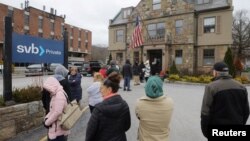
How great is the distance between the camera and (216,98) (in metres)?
4.01

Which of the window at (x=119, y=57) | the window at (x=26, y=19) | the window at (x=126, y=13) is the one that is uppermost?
the window at (x=26, y=19)

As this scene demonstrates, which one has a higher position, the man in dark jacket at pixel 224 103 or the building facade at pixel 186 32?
the building facade at pixel 186 32

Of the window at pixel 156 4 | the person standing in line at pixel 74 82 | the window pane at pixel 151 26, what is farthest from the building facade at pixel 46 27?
the person standing in line at pixel 74 82

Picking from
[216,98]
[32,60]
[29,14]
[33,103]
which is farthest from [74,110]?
[29,14]

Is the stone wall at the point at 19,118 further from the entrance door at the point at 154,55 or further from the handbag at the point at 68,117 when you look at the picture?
the entrance door at the point at 154,55

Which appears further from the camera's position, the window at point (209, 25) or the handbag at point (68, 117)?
the window at point (209, 25)

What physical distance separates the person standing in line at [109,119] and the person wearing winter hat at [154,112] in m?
0.43

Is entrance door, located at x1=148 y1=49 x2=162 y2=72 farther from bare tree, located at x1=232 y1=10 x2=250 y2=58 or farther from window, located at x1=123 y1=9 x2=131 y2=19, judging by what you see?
bare tree, located at x1=232 y1=10 x2=250 y2=58

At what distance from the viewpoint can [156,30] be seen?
31.3 meters

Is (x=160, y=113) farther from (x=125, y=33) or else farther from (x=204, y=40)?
(x=125, y=33)

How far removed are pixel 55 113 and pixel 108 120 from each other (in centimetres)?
120

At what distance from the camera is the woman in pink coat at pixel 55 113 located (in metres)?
4.01

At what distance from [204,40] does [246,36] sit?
87.7 ft

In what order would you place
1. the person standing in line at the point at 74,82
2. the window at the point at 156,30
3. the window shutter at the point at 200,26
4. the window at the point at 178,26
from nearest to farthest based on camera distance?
Answer: the person standing in line at the point at 74,82 → the window shutter at the point at 200,26 → the window at the point at 178,26 → the window at the point at 156,30
